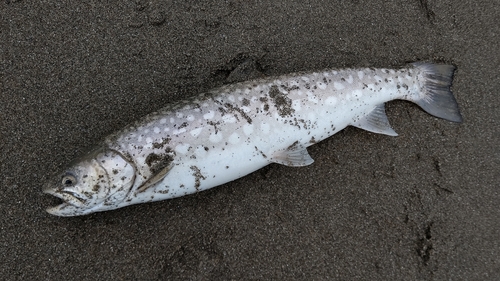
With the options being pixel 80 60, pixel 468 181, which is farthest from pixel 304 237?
pixel 80 60

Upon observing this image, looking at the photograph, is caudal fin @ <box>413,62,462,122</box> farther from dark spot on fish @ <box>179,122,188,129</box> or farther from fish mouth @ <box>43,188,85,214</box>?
fish mouth @ <box>43,188,85,214</box>

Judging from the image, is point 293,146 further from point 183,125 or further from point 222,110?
point 183,125

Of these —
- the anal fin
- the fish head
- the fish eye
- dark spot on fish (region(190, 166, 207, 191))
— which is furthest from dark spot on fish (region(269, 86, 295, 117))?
the fish eye

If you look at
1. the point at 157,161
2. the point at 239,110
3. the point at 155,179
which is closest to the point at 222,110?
the point at 239,110

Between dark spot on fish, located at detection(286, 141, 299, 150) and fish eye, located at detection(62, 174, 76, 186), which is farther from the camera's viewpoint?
dark spot on fish, located at detection(286, 141, 299, 150)

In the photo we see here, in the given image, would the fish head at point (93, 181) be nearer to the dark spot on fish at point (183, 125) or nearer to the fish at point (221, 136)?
the fish at point (221, 136)

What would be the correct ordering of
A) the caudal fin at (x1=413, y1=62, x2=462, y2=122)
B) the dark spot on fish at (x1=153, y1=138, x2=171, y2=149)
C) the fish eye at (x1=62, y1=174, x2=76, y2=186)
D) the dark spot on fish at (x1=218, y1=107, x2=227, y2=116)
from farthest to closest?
the caudal fin at (x1=413, y1=62, x2=462, y2=122)
the dark spot on fish at (x1=218, y1=107, x2=227, y2=116)
the dark spot on fish at (x1=153, y1=138, x2=171, y2=149)
the fish eye at (x1=62, y1=174, x2=76, y2=186)
